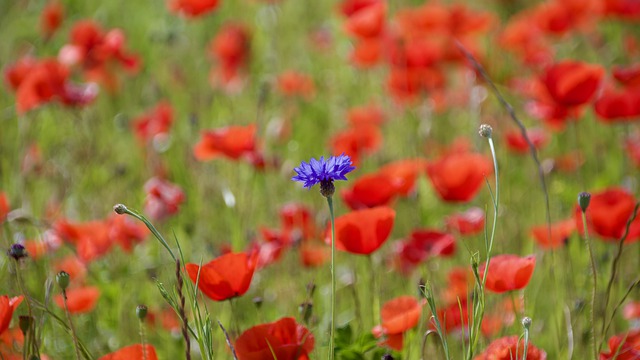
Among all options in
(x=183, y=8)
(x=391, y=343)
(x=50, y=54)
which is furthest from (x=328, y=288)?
(x=50, y=54)

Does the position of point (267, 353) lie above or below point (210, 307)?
below

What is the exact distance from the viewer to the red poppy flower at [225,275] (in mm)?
1306

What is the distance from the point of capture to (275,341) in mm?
1269

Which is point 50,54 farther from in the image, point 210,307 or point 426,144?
point 210,307

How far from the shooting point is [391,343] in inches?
56.4

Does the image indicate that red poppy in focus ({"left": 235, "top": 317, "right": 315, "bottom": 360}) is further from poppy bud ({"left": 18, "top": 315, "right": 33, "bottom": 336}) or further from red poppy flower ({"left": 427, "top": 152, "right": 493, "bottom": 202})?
red poppy flower ({"left": 427, "top": 152, "right": 493, "bottom": 202})

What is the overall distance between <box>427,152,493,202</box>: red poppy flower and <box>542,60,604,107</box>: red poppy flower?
304 mm

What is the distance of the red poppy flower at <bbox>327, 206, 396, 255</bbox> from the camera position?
55.7 inches

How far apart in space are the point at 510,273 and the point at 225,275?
44 centimetres

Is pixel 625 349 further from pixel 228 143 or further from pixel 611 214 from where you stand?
pixel 228 143

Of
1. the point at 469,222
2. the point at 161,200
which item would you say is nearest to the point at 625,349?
the point at 469,222

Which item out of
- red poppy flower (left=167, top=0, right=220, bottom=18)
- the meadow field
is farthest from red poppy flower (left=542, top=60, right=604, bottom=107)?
red poppy flower (left=167, top=0, right=220, bottom=18)

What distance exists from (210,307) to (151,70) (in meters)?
1.85

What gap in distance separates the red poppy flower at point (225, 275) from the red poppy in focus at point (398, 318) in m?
0.23
